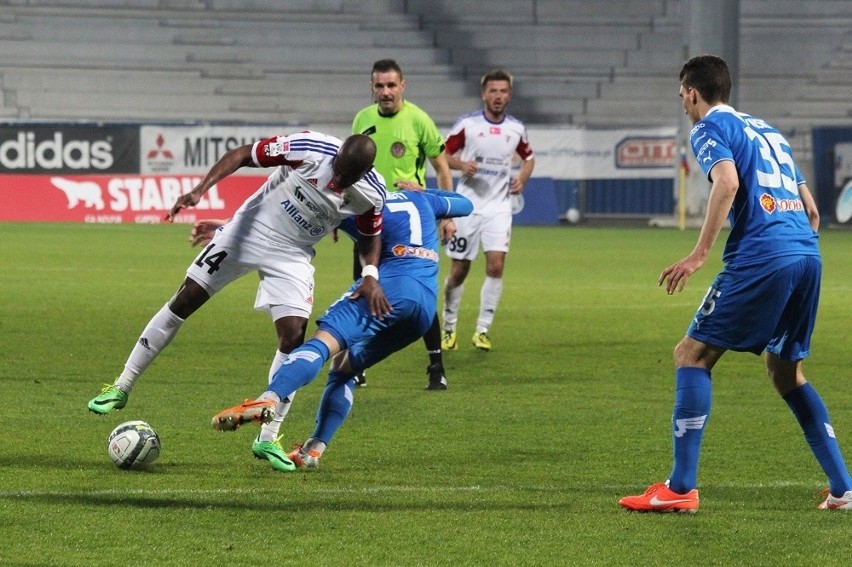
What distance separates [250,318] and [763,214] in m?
8.43

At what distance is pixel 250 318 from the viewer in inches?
537

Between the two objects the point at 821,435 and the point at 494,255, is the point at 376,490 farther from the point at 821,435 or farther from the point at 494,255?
the point at 494,255

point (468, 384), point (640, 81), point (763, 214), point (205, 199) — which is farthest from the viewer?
point (640, 81)

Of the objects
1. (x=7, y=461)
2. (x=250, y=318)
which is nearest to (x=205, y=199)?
(x=250, y=318)

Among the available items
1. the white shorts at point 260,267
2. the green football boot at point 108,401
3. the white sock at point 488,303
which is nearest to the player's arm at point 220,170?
the white shorts at point 260,267

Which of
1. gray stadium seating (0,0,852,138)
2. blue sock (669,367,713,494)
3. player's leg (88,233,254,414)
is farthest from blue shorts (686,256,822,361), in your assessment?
gray stadium seating (0,0,852,138)

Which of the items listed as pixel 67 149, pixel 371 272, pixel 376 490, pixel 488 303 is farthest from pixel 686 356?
pixel 67 149

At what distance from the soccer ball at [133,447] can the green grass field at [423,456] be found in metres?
0.09

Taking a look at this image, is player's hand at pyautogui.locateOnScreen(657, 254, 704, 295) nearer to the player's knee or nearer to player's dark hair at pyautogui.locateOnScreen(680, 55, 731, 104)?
the player's knee

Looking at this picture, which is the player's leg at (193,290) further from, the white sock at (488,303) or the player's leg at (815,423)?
the white sock at (488,303)

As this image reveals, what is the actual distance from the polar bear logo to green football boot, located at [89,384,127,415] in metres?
20.8

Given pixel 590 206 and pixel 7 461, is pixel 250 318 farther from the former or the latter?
pixel 590 206

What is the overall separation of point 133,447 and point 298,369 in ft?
2.92

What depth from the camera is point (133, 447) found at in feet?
21.7
